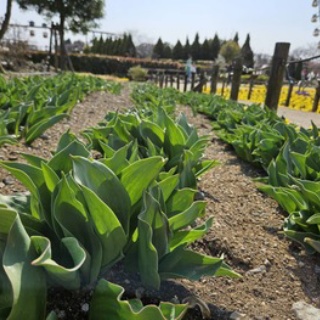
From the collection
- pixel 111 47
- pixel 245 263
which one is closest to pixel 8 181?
pixel 245 263

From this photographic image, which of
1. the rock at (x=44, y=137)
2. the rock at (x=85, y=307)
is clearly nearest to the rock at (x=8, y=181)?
the rock at (x=85, y=307)

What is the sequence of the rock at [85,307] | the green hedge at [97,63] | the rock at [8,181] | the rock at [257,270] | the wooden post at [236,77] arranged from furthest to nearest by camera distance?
the green hedge at [97,63] < the wooden post at [236,77] < the rock at [8,181] < the rock at [257,270] < the rock at [85,307]

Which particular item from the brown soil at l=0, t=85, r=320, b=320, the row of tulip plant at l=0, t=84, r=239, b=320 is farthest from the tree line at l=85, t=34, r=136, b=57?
the row of tulip plant at l=0, t=84, r=239, b=320

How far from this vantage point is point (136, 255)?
138cm

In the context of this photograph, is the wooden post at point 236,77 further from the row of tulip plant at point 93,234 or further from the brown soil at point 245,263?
the row of tulip plant at point 93,234

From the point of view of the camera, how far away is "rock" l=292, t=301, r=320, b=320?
1506mm

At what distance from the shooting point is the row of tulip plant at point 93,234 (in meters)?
0.97

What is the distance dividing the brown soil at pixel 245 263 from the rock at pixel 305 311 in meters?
0.03

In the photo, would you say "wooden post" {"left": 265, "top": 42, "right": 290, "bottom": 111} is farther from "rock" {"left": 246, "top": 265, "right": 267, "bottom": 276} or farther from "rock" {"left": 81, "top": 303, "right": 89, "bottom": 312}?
"rock" {"left": 81, "top": 303, "right": 89, "bottom": 312}

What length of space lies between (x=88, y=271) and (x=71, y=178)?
275 millimetres

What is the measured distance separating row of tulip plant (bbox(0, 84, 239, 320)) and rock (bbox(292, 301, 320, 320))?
1.11 ft

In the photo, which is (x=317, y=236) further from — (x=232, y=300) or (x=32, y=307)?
(x=32, y=307)

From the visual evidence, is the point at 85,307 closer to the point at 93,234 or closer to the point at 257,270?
the point at 93,234

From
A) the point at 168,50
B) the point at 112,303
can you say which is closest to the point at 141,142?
the point at 112,303
